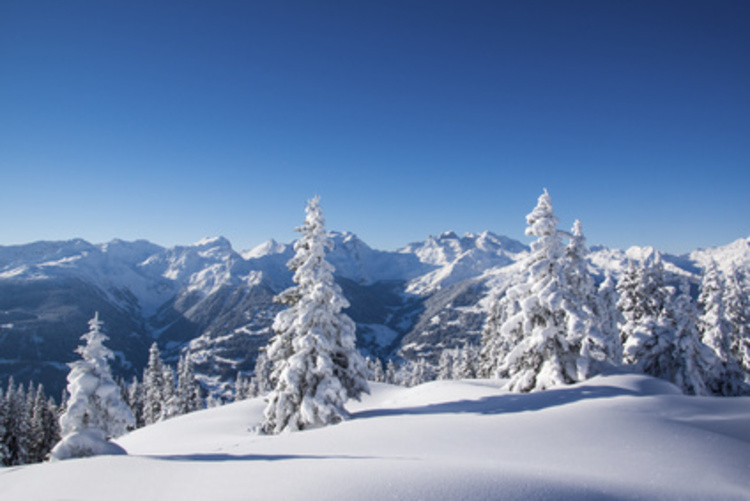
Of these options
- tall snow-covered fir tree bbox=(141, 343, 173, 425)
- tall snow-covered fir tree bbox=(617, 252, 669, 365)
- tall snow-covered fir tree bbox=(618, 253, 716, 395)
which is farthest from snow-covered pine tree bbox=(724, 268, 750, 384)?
tall snow-covered fir tree bbox=(141, 343, 173, 425)

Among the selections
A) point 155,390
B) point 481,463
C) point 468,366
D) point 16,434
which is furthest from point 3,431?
point 481,463

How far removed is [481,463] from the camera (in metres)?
7.72

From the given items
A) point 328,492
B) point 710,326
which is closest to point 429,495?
point 328,492

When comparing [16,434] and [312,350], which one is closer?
[312,350]

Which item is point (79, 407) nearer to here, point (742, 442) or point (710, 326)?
point (742, 442)

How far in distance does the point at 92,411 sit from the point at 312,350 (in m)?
9.28

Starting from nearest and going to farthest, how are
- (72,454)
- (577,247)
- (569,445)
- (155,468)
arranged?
(155,468) < (569,445) < (72,454) < (577,247)

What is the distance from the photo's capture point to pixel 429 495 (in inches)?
227

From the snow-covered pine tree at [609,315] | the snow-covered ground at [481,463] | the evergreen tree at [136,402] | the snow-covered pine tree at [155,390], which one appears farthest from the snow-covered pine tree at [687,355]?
the evergreen tree at [136,402]

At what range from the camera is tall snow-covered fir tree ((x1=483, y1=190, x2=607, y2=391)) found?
1786cm

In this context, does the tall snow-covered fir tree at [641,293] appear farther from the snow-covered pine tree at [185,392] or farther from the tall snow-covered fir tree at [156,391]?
the tall snow-covered fir tree at [156,391]

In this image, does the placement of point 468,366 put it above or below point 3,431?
above

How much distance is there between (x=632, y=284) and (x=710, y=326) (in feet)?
20.7

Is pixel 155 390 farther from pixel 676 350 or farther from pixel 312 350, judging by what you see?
pixel 676 350
